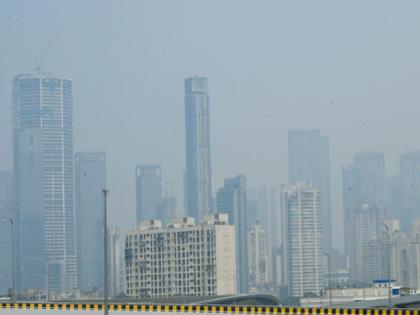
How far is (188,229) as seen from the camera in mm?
Result: 149625

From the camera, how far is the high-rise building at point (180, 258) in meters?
148

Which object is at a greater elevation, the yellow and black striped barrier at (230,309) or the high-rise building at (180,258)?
the yellow and black striped barrier at (230,309)

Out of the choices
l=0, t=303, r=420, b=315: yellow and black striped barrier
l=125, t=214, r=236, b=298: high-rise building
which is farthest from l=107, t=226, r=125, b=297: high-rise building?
l=0, t=303, r=420, b=315: yellow and black striped barrier

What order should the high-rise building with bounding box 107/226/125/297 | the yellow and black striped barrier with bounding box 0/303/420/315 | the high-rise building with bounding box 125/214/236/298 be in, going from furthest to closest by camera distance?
the high-rise building with bounding box 107/226/125/297 → the high-rise building with bounding box 125/214/236/298 → the yellow and black striped barrier with bounding box 0/303/420/315

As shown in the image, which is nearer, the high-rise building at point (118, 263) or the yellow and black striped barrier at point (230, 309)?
the yellow and black striped barrier at point (230, 309)

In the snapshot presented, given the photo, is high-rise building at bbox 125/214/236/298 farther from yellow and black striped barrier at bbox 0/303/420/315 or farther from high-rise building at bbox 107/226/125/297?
yellow and black striped barrier at bbox 0/303/420/315

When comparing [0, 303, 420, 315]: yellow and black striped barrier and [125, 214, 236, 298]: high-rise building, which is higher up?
[0, 303, 420, 315]: yellow and black striped barrier

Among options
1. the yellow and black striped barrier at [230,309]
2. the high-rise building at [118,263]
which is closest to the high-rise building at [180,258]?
the high-rise building at [118,263]

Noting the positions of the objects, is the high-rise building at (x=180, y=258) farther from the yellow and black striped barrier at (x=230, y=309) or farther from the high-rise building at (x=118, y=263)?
the yellow and black striped barrier at (x=230, y=309)

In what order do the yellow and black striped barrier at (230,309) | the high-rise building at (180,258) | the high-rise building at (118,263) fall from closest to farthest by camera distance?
the yellow and black striped barrier at (230,309) < the high-rise building at (180,258) < the high-rise building at (118,263)

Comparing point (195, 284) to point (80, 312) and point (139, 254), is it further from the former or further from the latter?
point (80, 312)

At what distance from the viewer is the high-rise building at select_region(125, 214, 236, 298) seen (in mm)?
147500

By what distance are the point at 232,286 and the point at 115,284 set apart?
17.9 m

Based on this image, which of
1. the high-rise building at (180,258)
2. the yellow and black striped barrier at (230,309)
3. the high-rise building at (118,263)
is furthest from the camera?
the high-rise building at (118,263)
